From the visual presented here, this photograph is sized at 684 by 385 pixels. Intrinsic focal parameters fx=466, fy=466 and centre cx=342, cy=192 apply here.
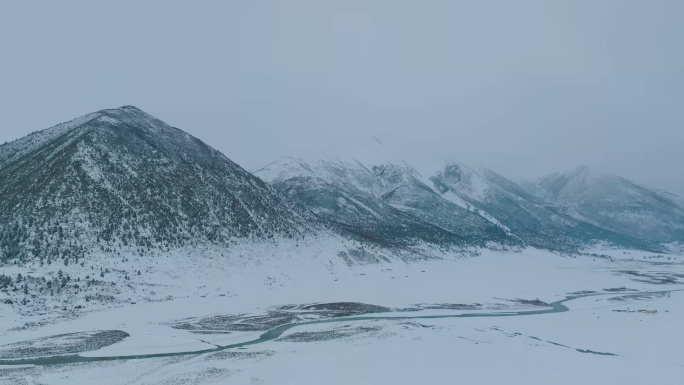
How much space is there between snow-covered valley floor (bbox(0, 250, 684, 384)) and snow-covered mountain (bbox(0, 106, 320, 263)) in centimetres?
1590

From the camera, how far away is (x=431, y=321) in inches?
2394

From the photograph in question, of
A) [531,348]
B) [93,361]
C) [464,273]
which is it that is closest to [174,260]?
[93,361]

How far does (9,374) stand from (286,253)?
73.4 metres

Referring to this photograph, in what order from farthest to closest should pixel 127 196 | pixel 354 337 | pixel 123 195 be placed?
pixel 127 196 → pixel 123 195 → pixel 354 337

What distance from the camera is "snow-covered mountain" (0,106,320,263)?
7669 centimetres

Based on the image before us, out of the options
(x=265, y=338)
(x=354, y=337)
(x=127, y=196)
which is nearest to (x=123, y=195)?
(x=127, y=196)

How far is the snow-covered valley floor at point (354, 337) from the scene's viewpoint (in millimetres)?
35062

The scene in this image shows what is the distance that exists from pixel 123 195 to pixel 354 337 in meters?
65.6

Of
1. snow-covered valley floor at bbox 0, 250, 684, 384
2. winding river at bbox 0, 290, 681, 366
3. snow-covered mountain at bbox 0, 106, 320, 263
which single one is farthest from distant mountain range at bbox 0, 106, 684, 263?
winding river at bbox 0, 290, 681, 366

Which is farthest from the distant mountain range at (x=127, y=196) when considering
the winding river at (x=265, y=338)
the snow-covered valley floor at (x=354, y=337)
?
the winding river at (x=265, y=338)

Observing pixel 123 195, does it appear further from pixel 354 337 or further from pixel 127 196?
pixel 354 337

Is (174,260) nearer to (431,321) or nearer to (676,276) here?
(431,321)

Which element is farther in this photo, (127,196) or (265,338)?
(127,196)

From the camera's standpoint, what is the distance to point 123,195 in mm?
94250
